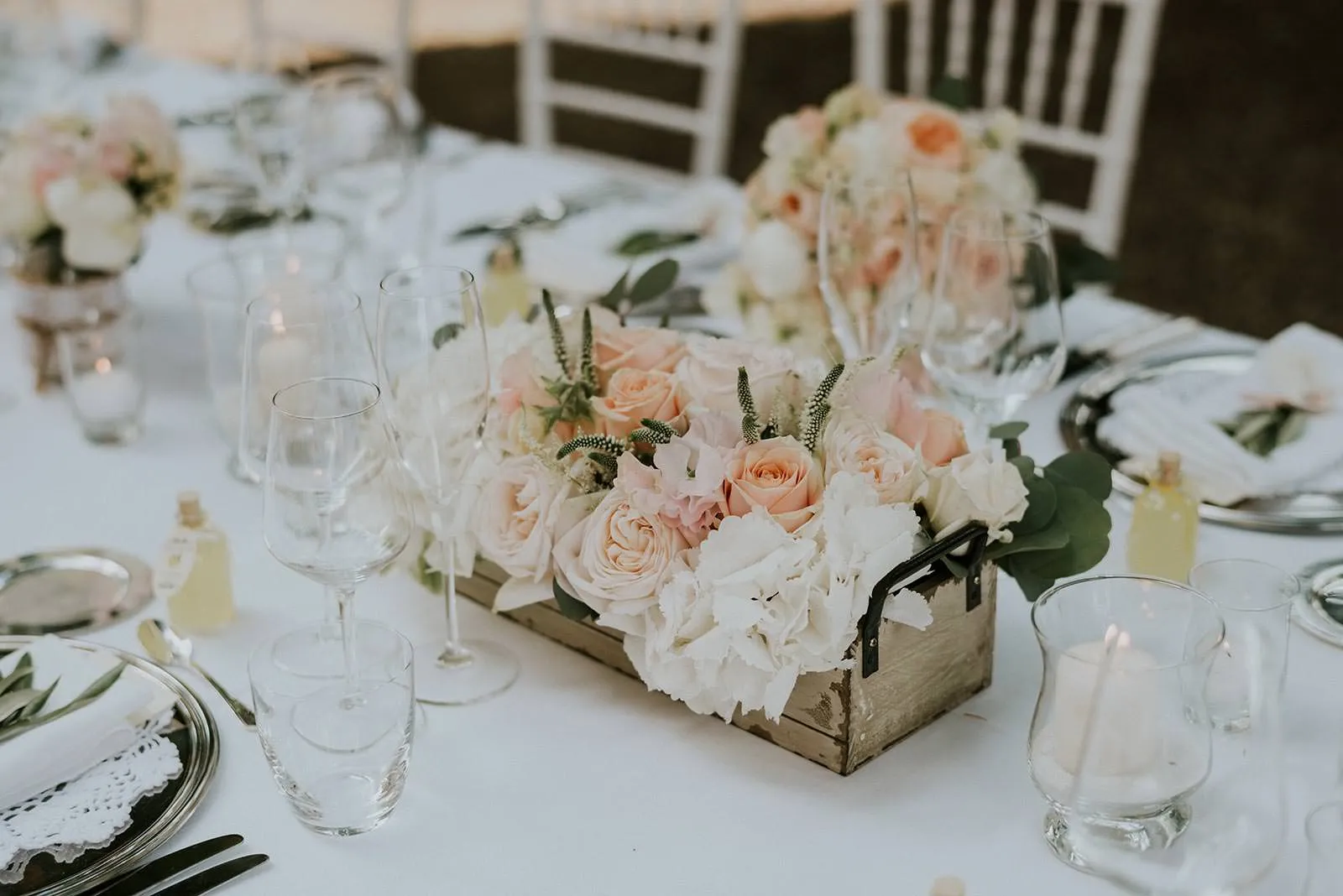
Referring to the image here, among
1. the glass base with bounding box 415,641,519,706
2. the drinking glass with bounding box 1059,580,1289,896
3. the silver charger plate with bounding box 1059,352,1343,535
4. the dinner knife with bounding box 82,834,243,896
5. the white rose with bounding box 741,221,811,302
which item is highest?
the white rose with bounding box 741,221,811,302

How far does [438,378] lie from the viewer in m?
1.01

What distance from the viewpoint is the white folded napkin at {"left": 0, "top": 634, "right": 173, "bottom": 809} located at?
36.6 inches

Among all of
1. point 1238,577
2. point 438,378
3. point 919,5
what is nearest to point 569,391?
point 438,378

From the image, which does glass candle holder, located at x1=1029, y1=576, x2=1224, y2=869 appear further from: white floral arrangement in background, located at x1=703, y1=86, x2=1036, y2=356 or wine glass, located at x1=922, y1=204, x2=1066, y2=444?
white floral arrangement in background, located at x1=703, y1=86, x2=1036, y2=356

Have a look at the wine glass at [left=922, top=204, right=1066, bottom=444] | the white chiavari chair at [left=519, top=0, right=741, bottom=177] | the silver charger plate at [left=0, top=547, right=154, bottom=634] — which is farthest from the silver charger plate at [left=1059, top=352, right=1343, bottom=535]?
the white chiavari chair at [left=519, top=0, right=741, bottom=177]

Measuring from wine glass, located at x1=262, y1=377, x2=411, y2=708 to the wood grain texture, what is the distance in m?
0.18

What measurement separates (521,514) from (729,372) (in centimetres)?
18

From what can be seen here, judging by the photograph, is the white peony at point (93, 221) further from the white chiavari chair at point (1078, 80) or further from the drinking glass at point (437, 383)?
the white chiavari chair at point (1078, 80)

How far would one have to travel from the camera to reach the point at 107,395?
1.45m

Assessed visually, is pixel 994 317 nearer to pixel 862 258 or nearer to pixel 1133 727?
pixel 862 258

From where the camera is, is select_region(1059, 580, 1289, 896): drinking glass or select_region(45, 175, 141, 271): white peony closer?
select_region(1059, 580, 1289, 896): drinking glass

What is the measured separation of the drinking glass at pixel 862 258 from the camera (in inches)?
51.7

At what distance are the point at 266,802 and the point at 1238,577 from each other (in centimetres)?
65

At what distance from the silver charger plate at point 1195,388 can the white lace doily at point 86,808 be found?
0.72 meters
